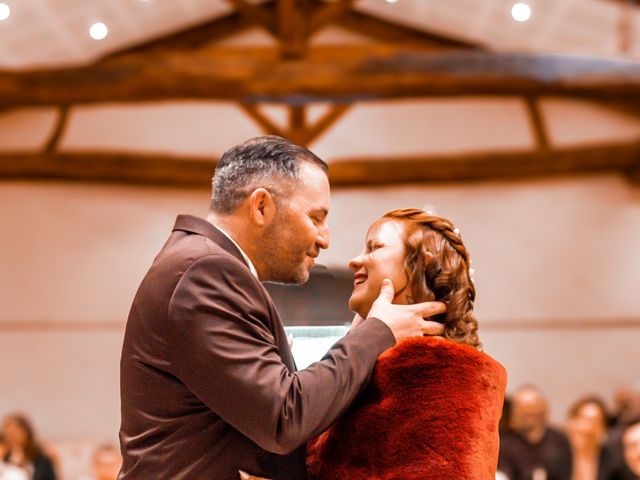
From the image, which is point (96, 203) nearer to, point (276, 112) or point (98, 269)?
point (98, 269)

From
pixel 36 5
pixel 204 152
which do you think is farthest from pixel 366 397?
pixel 204 152

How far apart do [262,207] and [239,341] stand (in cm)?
28

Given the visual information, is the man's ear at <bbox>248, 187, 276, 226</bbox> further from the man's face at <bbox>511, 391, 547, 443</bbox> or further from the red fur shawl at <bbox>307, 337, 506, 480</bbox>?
the man's face at <bbox>511, 391, 547, 443</bbox>

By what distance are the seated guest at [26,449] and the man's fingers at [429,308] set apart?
4.91 m

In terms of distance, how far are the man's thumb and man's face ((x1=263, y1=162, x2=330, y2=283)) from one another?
135 mm

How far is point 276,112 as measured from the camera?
888 cm

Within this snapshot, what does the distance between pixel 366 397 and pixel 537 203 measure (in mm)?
7095

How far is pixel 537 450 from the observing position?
218 inches

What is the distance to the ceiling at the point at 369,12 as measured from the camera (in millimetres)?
7539

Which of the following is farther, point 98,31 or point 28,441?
point 98,31

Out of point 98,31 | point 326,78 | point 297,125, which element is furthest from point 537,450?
point 98,31

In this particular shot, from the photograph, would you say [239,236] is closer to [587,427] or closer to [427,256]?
[427,256]

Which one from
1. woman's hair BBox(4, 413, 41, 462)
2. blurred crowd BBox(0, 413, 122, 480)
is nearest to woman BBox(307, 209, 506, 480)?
blurred crowd BBox(0, 413, 122, 480)

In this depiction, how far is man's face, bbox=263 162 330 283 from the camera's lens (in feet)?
5.48
